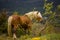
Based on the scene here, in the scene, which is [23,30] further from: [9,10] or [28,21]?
[9,10]

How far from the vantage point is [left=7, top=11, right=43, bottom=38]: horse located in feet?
21.8

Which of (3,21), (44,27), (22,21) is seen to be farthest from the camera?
(3,21)

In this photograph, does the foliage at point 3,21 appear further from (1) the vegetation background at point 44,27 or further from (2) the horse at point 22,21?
(2) the horse at point 22,21

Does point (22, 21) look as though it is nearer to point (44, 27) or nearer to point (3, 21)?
point (44, 27)

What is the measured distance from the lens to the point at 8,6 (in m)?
7.84

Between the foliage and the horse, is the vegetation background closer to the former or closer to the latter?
the foliage

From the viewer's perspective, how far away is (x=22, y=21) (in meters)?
6.79

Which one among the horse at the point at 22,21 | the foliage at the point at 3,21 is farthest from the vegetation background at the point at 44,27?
the horse at the point at 22,21

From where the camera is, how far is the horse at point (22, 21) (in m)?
6.64

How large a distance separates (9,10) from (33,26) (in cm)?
184

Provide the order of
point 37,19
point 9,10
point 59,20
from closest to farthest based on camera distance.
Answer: point 37,19, point 59,20, point 9,10

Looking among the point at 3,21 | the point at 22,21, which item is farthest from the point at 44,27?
Answer: the point at 3,21

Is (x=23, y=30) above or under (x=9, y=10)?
under

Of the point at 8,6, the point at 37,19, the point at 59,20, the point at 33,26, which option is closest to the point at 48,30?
the point at 33,26
